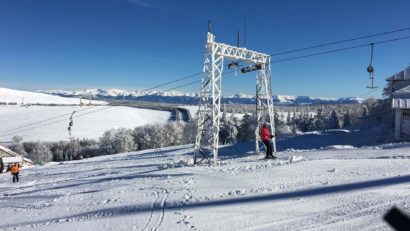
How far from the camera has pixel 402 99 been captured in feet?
94.2

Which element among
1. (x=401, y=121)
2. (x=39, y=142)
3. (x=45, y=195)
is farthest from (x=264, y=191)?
(x=39, y=142)

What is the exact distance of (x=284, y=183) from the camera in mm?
11406

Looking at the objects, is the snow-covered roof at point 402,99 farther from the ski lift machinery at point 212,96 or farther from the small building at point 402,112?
the ski lift machinery at point 212,96

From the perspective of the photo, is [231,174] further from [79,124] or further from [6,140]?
[79,124]

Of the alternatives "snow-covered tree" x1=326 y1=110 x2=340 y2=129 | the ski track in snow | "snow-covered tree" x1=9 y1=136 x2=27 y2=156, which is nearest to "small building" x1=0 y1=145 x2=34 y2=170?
"snow-covered tree" x1=9 y1=136 x2=27 y2=156

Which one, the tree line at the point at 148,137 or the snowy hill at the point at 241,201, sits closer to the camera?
the snowy hill at the point at 241,201

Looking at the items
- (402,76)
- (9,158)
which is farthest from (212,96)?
(9,158)

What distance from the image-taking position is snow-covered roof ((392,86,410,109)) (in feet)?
93.1

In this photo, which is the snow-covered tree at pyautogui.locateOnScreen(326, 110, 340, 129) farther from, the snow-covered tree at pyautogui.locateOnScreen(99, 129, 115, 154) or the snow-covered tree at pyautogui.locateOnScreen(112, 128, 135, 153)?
the snow-covered tree at pyautogui.locateOnScreen(99, 129, 115, 154)

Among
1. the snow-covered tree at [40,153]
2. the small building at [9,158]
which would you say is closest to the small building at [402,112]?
the small building at [9,158]

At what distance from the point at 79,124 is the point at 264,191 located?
12093 cm

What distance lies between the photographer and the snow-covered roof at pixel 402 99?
28375 millimetres

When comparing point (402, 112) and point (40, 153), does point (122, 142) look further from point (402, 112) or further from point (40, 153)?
point (402, 112)

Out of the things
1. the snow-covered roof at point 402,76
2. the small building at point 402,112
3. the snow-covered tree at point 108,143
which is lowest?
the snow-covered tree at point 108,143
